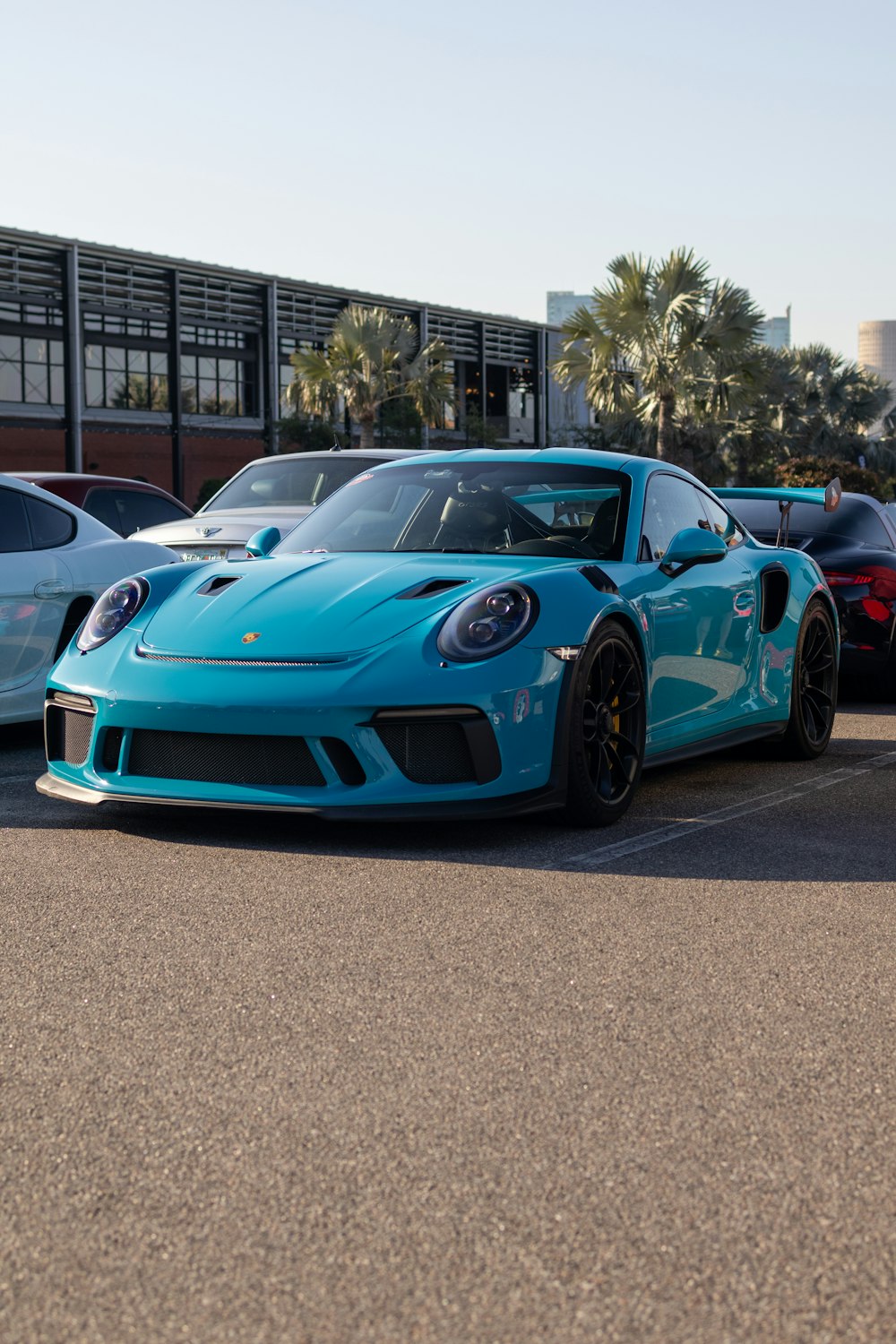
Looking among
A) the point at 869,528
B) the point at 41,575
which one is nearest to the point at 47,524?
the point at 41,575

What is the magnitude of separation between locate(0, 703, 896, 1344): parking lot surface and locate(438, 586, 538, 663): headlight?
643mm

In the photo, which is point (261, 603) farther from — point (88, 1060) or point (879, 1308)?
point (879, 1308)

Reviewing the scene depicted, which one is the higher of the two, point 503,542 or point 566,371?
point 566,371

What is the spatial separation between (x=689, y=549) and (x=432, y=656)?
1569mm

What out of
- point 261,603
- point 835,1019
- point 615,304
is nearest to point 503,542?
point 261,603

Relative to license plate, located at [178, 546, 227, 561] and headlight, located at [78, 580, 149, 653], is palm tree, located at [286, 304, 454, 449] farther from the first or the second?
headlight, located at [78, 580, 149, 653]

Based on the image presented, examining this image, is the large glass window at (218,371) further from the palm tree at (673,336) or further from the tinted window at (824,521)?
the tinted window at (824,521)

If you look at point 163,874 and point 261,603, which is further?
point 261,603

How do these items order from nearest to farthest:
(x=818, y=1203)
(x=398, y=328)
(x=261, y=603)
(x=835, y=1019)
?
1. (x=818, y=1203)
2. (x=835, y=1019)
3. (x=261, y=603)
4. (x=398, y=328)

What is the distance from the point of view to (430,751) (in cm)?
513

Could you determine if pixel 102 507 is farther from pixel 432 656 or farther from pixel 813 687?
pixel 432 656

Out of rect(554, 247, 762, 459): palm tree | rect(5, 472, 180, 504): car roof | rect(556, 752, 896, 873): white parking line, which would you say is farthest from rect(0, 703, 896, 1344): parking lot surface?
rect(554, 247, 762, 459): palm tree

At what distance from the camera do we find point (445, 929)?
4.21 m

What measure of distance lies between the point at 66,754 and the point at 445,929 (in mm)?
1935
